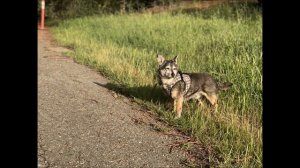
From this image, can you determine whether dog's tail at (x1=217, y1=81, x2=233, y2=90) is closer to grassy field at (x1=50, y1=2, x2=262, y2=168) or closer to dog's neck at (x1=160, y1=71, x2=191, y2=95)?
grassy field at (x1=50, y1=2, x2=262, y2=168)

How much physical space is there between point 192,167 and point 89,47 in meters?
7.78

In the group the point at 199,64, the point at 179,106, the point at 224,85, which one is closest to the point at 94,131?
the point at 179,106

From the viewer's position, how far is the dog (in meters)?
5.48

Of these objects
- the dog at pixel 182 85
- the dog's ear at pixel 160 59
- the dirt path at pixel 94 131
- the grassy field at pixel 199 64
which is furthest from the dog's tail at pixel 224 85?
the dirt path at pixel 94 131

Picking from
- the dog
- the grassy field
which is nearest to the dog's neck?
the dog

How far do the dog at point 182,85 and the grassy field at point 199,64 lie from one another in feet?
0.48

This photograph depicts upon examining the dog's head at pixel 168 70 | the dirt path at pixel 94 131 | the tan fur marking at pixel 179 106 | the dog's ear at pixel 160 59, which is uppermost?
the dog's ear at pixel 160 59

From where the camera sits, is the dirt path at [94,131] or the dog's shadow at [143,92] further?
the dog's shadow at [143,92]

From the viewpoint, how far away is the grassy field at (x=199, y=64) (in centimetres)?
434

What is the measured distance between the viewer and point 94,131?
181 inches

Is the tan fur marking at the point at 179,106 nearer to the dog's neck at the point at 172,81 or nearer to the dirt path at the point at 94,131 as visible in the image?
the dog's neck at the point at 172,81

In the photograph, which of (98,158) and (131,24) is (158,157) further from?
(131,24)

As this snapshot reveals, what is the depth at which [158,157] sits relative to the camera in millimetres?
3912

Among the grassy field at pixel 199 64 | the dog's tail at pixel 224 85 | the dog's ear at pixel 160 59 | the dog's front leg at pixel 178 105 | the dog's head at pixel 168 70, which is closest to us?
the grassy field at pixel 199 64
